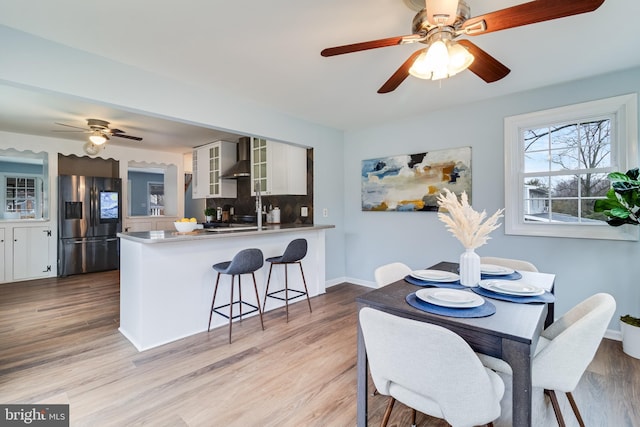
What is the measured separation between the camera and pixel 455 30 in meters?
1.53

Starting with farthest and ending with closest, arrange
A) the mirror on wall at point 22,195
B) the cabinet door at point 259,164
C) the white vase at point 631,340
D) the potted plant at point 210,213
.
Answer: the potted plant at point 210,213
the mirror on wall at point 22,195
the cabinet door at point 259,164
the white vase at point 631,340

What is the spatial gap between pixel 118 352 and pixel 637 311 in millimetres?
4531

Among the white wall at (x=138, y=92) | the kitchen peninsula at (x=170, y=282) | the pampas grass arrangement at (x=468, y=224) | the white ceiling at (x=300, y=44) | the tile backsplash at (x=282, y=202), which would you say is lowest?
the kitchen peninsula at (x=170, y=282)

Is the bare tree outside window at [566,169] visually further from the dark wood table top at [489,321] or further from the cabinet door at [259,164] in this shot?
the cabinet door at [259,164]

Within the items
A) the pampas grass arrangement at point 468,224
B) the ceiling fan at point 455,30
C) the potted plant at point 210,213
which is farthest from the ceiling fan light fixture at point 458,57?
the potted plant at point 210,213

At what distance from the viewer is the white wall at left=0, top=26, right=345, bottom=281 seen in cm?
202

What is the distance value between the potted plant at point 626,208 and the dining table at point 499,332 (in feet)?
5.30

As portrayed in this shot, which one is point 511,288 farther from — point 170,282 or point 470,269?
point 170,282

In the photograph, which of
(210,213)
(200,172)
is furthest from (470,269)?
(210,213)

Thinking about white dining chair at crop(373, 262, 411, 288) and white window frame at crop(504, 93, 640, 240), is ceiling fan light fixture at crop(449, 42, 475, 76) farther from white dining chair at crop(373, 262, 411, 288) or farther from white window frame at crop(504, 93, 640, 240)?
white window frame at crop(504, 93, 640, 240)

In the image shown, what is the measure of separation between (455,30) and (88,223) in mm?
6429

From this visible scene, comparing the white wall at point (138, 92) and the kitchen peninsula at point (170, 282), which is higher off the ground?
the white wall at point (138, 92)

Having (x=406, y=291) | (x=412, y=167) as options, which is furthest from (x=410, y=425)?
(x=412, y=167)

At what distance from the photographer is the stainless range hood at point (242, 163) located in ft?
16.5
